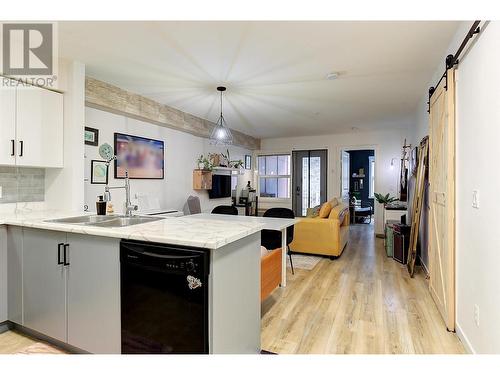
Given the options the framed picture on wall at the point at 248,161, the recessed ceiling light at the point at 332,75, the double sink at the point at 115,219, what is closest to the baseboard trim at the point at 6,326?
the double sink at the point at 115,219

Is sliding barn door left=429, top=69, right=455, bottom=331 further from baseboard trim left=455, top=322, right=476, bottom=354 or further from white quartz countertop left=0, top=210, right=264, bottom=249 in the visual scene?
white quartz countertop left=0, top=210, right=264, bottom=249

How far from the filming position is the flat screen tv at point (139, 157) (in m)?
4.16

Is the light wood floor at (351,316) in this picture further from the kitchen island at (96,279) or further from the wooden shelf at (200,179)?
the wooden shelf at (200,179)

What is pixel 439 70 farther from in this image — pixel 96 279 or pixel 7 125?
pixel 7 125

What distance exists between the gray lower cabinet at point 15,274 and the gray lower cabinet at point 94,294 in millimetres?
614

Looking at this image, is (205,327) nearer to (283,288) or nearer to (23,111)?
(283,288)

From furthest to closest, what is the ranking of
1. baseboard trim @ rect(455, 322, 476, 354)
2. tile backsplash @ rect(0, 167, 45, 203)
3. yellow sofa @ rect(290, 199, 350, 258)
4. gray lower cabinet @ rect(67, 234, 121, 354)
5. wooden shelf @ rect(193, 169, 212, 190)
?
wooden shelf @ rect(193, 169, 212, 190) < yellow sofa @ rect(290, 199, 350, 258) < tile backsplash @ rect(0, 167, 45, 203) < baseboard trim @ rect(455, 322, 476, 354) < gray lower cabinet @ rect(67, 234, 121, 354)

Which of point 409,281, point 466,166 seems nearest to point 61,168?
point 466,166

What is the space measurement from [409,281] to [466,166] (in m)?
1.96

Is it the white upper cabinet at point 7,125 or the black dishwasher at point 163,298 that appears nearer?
the black dishwasher at point 163,298

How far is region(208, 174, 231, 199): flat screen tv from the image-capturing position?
612 centimetres

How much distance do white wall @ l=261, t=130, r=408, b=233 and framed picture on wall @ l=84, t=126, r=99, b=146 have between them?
209 inches

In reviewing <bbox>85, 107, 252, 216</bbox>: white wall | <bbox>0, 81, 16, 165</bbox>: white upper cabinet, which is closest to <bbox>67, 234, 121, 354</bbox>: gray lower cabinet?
<bbox>0, 81, 16, 165</bbox>: white upper cabinet
